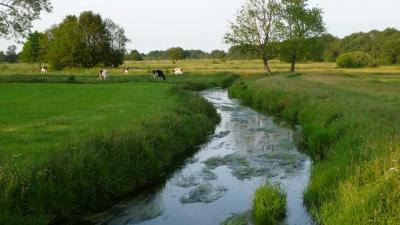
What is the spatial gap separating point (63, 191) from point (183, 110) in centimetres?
1321

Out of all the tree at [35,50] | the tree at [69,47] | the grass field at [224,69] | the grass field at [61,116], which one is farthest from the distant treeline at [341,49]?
the tree at [35,50]

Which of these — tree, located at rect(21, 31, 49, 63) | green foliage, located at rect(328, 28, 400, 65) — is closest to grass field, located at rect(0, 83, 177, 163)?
tree, located at rect(21, 31, 49, 63)

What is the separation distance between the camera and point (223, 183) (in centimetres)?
1416

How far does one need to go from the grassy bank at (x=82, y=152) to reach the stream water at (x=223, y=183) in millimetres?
661

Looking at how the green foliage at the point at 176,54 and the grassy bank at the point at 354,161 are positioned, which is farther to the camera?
the green foliage at the point at 176,54

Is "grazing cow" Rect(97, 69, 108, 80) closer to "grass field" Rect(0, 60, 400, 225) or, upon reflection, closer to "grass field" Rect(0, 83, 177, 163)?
"grass field" Rect(0, 83, 177, 163)

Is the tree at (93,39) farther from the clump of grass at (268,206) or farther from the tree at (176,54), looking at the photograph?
the tree at (176,54)

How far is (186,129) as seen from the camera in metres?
20.0

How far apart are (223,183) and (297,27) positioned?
190ft

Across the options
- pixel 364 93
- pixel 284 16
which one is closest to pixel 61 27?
pixel 284 16

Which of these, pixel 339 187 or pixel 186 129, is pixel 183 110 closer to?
pixel 186 129

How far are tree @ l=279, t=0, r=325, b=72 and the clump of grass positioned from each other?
189 ft

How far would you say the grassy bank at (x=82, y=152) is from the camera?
9836mm

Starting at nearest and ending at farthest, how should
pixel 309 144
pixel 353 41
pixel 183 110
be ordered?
pixel 309 144, pixel 183 110, pixel 353 41
